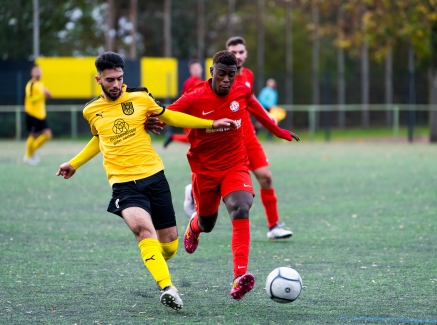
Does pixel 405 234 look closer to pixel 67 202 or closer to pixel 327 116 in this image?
pixel 67 202

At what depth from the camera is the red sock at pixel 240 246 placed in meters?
6.04

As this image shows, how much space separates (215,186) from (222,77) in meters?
0.86

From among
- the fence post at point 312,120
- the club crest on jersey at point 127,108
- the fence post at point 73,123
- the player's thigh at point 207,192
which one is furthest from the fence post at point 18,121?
the club crest on jersey at point 127,108

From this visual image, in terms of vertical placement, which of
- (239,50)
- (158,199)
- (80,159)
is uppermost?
(239,50)

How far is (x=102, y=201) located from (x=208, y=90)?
6.31 metres

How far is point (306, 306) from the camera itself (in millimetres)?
5824

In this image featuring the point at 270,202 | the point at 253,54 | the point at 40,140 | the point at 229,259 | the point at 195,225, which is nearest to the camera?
the point at 195,225

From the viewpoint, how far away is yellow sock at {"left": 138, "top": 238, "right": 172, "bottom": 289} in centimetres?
564

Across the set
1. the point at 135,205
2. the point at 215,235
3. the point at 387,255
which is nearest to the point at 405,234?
the point at 387,255

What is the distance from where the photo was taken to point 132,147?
6.14 m

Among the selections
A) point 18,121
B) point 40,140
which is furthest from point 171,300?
point 18,121

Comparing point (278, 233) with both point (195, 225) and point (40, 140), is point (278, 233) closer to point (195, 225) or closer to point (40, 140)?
point (195, 225)

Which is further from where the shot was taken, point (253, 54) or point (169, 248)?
point (253, 54)

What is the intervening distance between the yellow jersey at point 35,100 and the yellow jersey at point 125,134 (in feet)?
46.8
